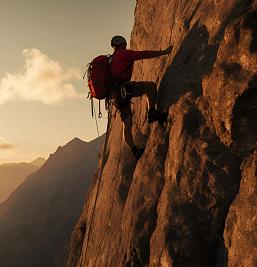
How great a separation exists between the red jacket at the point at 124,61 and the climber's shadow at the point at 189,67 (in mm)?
685

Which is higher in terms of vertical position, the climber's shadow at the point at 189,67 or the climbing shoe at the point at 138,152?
the climber's shadow at the point at 189,67

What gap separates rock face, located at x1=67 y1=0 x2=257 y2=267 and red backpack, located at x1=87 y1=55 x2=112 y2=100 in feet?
4.62

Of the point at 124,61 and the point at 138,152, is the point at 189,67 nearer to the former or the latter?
the point at 124,61

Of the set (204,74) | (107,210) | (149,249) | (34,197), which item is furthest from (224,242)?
(34,197)

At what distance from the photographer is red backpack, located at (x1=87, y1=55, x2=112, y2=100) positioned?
9.42m

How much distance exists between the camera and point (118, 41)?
32.2 ft

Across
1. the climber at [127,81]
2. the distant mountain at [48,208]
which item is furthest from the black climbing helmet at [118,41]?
the distant mountain at [48,208]

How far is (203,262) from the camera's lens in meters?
6.62

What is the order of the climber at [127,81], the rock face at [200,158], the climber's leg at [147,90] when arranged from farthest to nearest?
the climber's leg at [147,90] < the climber at [127,81] < the rock face at [200,158]

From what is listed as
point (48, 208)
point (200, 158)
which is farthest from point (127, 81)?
point (48, 208)

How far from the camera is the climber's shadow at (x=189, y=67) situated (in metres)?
8.44

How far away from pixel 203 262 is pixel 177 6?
7677 mm

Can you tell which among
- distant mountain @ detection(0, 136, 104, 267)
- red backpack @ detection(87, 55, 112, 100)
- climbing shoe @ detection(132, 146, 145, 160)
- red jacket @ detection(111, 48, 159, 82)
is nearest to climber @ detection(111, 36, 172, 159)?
red jacket @ detection(111, 48, 159, 82)

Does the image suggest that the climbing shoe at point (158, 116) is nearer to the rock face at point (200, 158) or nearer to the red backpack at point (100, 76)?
the rock face at point (200, 158)
